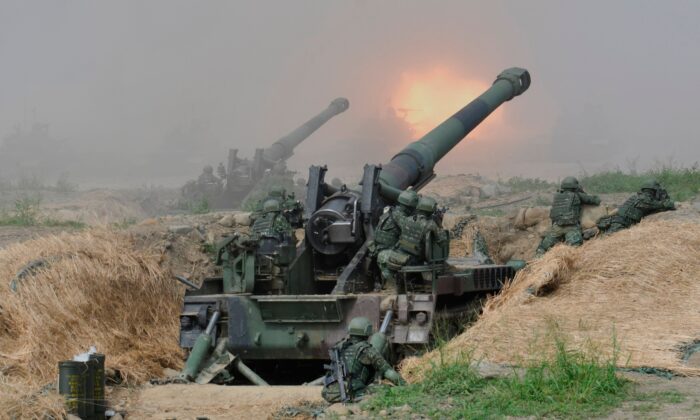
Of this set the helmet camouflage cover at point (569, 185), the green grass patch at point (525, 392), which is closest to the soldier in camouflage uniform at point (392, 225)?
the green grass patch at point (525, 392)

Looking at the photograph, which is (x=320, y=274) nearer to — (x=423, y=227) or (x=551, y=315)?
(x=423, y=227)

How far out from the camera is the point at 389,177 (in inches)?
525

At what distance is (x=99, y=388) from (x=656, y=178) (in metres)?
14.0

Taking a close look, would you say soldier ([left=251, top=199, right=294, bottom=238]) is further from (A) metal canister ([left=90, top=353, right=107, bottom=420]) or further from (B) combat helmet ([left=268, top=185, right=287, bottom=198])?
(A) metal canister ([left=90, top=353, right=107, bottom=420])

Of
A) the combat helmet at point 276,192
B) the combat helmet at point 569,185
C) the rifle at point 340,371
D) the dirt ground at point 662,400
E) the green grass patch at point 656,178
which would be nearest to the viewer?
the dirt ground at point 662,400

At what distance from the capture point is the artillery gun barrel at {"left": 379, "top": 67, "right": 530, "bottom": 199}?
13.4m

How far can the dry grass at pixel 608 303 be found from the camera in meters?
9.15

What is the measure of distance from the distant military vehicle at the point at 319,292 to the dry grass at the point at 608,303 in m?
0.68

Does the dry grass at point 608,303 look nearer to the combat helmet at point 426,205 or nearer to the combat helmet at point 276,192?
the combat helmet at point 426,205

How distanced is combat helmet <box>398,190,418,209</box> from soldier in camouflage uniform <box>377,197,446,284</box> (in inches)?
3.4

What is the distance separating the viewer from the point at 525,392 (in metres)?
7.71

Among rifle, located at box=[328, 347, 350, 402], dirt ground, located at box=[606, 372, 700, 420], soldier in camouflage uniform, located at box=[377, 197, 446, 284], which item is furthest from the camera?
soldier in camouflage uniform, located at box=[377, 197, 446, 284]

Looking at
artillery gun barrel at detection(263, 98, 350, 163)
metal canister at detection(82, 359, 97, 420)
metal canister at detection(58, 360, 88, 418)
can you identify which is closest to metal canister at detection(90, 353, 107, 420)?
metal canister at detection(82, 359, 97, 420)

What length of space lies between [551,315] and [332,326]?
89.0 inches
